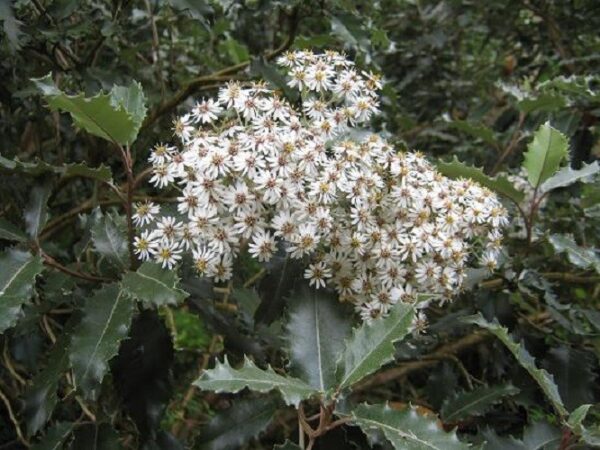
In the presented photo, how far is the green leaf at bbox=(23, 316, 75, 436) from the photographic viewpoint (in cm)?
147

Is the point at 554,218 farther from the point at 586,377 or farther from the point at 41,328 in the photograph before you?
the point at 41,328

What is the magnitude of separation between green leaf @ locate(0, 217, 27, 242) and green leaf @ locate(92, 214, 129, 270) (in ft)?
0.50

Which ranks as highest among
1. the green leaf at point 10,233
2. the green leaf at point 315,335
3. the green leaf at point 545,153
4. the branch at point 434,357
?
the green leaf at point 545,153

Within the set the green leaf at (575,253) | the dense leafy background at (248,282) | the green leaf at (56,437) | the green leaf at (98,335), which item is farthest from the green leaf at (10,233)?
the green leaf at (575,253)

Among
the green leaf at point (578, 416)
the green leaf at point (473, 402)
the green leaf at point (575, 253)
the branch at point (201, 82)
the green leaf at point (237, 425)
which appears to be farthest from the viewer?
the branch at point (201, 82)

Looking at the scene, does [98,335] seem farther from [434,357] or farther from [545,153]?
[434,357]

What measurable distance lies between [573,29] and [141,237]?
88.1 inches

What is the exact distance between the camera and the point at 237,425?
152 centimetres

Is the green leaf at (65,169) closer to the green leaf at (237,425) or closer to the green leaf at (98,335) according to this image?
the green leaf at (98,335)

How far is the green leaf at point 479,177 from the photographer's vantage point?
1681mm

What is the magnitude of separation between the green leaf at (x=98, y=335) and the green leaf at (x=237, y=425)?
0.26 metres

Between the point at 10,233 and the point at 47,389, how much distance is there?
0.33m

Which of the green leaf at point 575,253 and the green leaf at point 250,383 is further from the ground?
the green leaf at point 575,253

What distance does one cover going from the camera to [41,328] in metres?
2.11
